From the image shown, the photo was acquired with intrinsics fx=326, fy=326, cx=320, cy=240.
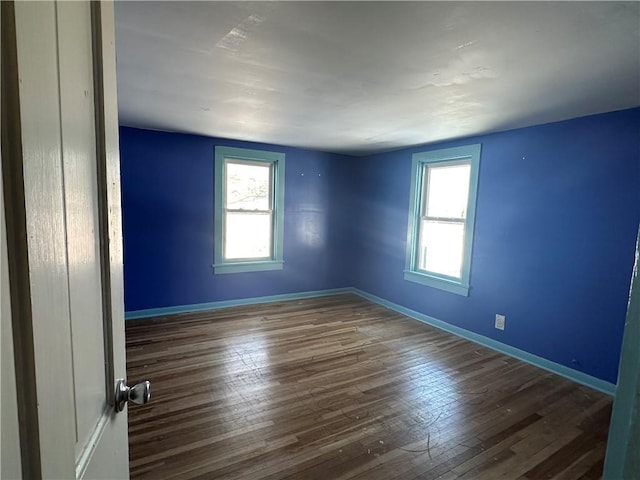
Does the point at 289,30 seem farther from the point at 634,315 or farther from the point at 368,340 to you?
the point at 368,340

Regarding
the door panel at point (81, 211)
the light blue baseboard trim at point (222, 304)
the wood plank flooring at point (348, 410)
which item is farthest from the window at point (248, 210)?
the door panel at point (81, 211)

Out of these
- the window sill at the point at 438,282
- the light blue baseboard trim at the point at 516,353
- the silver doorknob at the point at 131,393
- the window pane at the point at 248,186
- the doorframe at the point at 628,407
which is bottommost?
the light blue baseboard trim at the point at 516,353

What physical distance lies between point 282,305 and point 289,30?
12.1ft

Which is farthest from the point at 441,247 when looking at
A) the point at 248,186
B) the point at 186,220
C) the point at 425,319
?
the point at 186,220

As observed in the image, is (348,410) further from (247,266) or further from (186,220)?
(186,220)

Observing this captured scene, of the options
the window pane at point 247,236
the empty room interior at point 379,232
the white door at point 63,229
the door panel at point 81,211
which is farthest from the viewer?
the window pane at point 247,236

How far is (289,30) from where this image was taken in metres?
1.55

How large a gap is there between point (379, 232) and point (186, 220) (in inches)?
107

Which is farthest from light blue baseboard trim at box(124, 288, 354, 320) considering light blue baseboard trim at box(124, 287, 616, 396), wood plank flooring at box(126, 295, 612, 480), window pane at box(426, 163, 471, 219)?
window pane at box(426, 163, 471, 219)

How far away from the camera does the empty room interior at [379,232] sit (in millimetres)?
1683

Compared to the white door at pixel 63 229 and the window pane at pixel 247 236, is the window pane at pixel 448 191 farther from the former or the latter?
the white door at pixel 63 229

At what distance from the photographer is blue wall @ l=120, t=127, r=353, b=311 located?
3.81 metres

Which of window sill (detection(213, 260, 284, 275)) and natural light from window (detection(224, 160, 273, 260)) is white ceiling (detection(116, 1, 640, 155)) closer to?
natural light from window (detection(224, 160, 273, 260))

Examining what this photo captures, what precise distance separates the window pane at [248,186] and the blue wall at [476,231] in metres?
0.29
